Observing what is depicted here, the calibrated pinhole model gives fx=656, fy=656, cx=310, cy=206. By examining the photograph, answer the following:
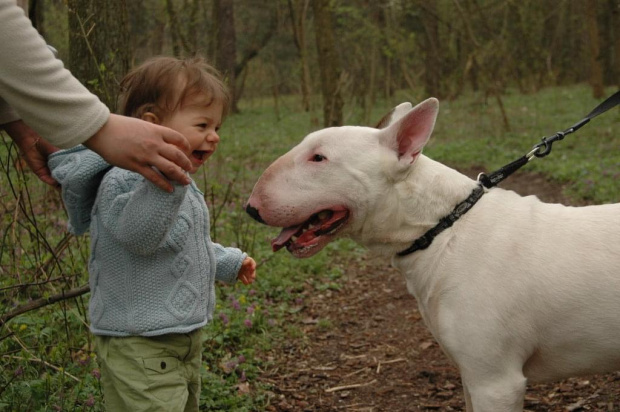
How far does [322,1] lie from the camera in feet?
39.6

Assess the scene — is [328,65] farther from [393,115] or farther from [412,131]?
[412,131]

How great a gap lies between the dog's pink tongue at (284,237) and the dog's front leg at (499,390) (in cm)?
103

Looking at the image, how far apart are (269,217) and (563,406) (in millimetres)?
2265

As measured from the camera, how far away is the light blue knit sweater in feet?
8.35

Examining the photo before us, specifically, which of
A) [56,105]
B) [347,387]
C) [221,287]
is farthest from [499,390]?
[221,287]

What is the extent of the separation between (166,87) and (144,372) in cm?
115

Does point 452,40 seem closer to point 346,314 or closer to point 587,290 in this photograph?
point 346,314

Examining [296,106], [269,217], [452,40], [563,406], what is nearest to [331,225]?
[269,217]

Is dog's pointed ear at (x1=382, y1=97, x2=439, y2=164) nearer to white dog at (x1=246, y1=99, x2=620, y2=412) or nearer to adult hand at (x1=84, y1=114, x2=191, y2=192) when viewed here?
white dog at (x1=246, y1=99, x2=620, y2=412)

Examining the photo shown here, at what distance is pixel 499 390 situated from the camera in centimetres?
285

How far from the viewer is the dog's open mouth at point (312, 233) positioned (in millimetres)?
3129

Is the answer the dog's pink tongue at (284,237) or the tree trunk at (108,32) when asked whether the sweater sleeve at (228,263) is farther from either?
the tree trunk at (108,32)

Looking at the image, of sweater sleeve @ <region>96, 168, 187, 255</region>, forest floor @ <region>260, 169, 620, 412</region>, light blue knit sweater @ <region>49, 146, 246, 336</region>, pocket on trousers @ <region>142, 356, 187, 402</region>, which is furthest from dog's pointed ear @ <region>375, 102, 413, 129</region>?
forest floor @ <region>260, 169, 620, 412</region>

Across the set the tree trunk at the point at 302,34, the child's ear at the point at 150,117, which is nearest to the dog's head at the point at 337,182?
the child's ear at the point at 150,117
